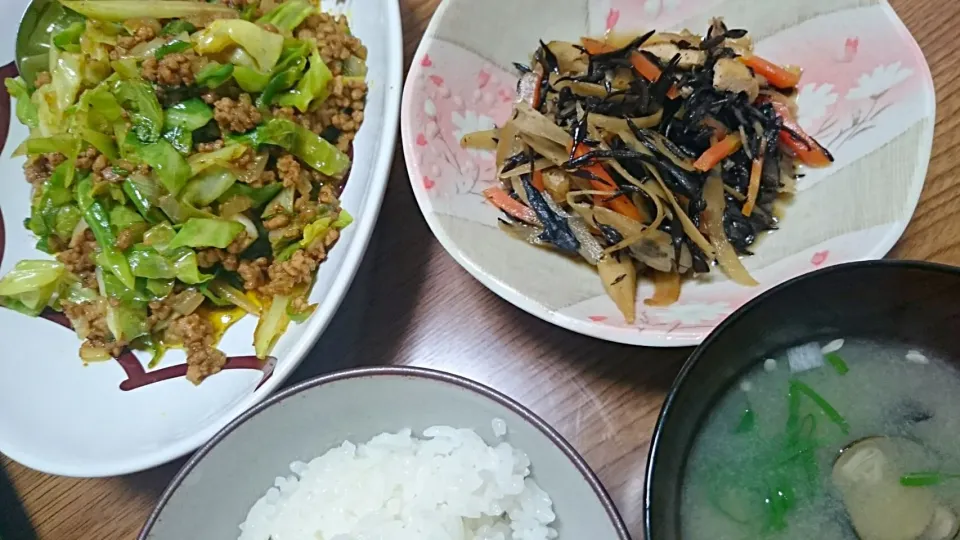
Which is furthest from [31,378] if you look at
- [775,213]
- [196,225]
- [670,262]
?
[775,213]

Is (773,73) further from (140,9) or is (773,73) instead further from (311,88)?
(140,9)

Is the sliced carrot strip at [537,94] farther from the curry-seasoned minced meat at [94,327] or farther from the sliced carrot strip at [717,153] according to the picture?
the curry-seasoned minced meat at [94,327]

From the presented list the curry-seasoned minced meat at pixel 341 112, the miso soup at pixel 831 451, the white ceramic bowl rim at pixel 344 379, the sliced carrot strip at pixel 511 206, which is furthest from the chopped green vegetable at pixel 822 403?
the curry-seasoned minced meat at pixel 341 112

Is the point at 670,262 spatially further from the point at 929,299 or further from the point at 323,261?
the point at 323,261

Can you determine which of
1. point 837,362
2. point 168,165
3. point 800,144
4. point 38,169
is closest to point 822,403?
point 837,362

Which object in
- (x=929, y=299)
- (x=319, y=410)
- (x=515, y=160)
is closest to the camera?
(x=929, y=299)

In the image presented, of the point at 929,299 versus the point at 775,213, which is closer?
the point at 929,299
